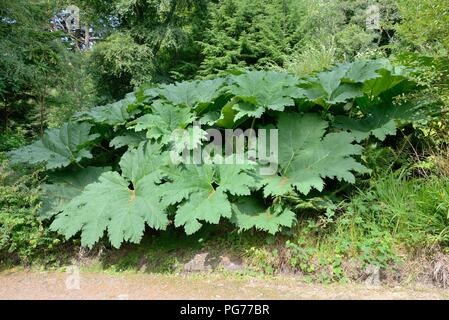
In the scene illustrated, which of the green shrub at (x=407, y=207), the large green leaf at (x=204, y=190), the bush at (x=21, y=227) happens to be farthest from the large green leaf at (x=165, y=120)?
the green shrub at (x=407, y=207)

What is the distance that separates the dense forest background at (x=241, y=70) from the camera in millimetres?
2281

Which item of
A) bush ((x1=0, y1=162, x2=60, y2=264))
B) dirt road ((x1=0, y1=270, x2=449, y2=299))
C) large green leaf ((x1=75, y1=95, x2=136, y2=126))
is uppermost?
large green leaf ((x1=75, y1=95, x2=136, y2=126))

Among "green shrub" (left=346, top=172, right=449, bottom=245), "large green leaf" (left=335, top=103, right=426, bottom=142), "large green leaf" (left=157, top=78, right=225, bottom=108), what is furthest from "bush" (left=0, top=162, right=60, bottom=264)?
"large green leaf" (left=335, top=103, right=426, bottom=142)

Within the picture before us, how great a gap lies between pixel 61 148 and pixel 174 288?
59.3 inches

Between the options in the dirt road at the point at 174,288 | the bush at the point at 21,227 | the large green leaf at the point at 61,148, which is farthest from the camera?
the large green leaf at the point at 61,148

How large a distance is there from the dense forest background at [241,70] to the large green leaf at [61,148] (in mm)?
215

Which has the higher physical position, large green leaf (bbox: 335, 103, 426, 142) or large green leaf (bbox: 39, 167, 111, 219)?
large green leaf (bbox: 335, 103, 426, 142)

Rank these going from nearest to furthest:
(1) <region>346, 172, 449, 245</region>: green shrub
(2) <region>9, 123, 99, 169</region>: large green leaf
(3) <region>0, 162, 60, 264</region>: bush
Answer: (1) <region>346, 172, 449, 245</region>: green shrub → (3) <region>0, 162, 60, 264</region>: bush → (2) <region>9, 123, 99, 169</region>: large green leaf

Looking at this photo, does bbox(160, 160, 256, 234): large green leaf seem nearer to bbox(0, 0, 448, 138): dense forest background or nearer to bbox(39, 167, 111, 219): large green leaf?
bbox(39, 167, 111, 219): large green leaf

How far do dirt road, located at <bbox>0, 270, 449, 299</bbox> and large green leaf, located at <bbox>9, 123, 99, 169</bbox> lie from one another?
33.2 inches

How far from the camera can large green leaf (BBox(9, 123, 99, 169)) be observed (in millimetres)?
2744

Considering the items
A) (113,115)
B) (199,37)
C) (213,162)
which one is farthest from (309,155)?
(199,37)

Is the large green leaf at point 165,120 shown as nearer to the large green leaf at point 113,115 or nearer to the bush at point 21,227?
the large green leaf at point 113,115

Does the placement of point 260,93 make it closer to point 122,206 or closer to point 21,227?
point 122,206
